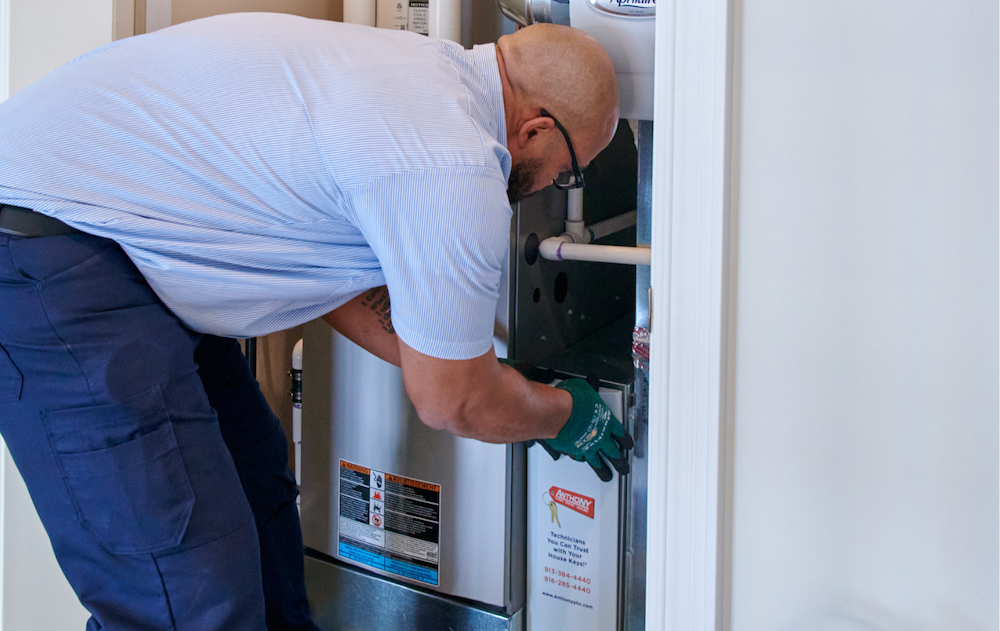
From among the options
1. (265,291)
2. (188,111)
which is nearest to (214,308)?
(265,291)

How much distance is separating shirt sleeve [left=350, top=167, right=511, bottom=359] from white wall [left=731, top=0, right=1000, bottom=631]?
375mm

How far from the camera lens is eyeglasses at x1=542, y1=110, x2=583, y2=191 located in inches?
40.1

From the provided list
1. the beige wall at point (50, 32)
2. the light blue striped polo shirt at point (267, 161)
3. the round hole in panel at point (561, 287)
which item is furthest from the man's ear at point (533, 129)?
the beige wall at point (50, 32)

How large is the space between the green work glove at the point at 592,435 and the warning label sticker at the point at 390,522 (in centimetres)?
27

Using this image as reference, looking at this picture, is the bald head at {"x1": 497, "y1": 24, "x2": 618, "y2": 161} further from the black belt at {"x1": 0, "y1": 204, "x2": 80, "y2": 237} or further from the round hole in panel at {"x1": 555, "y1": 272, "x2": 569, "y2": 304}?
the black belt at {"x1": 0, "y1": 204, "x2": 80, "y2": 237}

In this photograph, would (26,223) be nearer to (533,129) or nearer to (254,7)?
(533,129)

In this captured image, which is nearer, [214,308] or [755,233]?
[755,233]

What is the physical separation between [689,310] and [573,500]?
2.40 feet

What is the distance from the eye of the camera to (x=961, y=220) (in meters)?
0.43

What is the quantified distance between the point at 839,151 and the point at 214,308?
29.4 inches

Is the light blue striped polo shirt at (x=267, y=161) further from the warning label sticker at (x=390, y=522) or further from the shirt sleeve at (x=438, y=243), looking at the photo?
the warning label sticker at (x=390, y=522)

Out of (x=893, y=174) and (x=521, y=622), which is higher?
(x=893, y=174)

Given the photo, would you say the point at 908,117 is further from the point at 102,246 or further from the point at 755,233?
the point at 102,246

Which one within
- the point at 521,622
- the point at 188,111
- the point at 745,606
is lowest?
the point at 521,622
